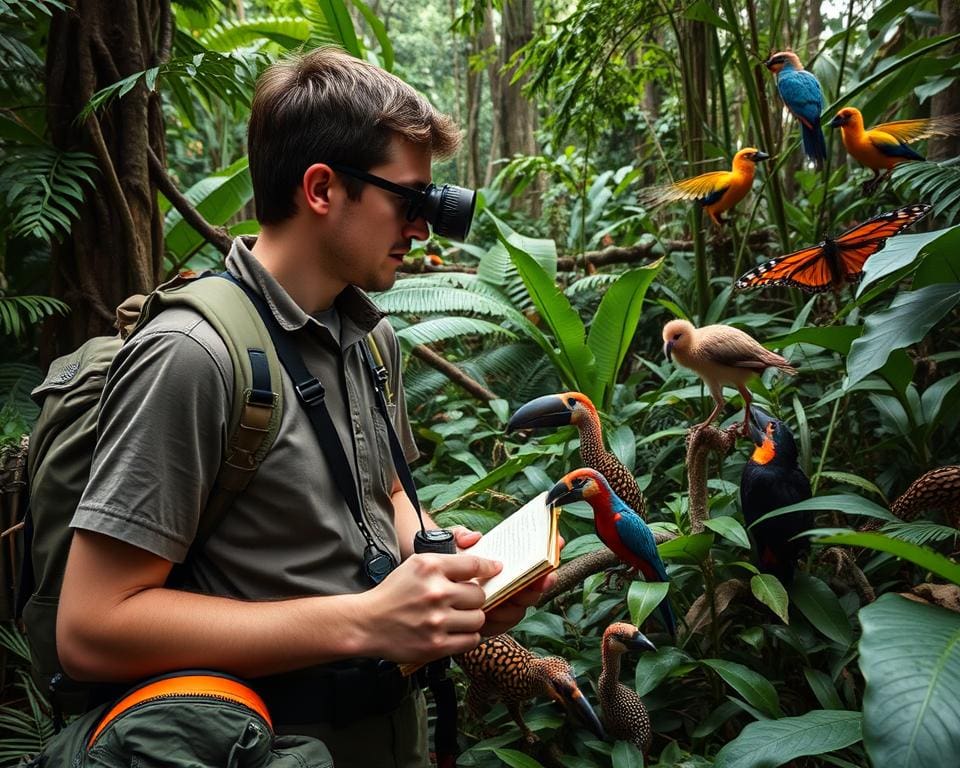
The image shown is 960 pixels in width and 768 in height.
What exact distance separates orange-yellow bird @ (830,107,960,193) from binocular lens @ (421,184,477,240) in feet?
5.04

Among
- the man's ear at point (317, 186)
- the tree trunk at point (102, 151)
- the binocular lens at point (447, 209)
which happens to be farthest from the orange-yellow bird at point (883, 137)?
the tree trunk at point (102, 151)

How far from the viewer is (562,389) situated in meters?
A: 3.89

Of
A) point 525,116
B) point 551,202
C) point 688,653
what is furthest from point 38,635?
point 525,116

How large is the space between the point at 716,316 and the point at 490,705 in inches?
74.6

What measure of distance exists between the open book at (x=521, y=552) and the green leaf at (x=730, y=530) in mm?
718

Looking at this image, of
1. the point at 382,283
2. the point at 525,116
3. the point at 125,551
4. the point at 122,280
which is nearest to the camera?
the point at 125,551

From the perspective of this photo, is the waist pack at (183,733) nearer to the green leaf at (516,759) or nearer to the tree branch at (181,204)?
the green leaf at (516,759)

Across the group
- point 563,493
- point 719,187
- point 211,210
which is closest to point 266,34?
point 211,210

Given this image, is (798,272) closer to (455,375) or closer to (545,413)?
(545,413)

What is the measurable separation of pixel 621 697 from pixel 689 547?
1.36ft

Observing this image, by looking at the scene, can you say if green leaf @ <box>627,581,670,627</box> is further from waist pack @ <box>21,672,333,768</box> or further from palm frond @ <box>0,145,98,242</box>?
palm frond @ <box>0,145,98,242</box>

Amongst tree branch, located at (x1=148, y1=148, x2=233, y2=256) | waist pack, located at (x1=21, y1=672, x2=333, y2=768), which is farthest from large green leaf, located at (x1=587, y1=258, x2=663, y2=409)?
waist pack, located at (x1=21, y1=672, x2=333, y2=768)

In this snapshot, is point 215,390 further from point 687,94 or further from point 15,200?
point 687,94

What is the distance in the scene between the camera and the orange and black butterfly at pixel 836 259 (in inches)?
84.2
